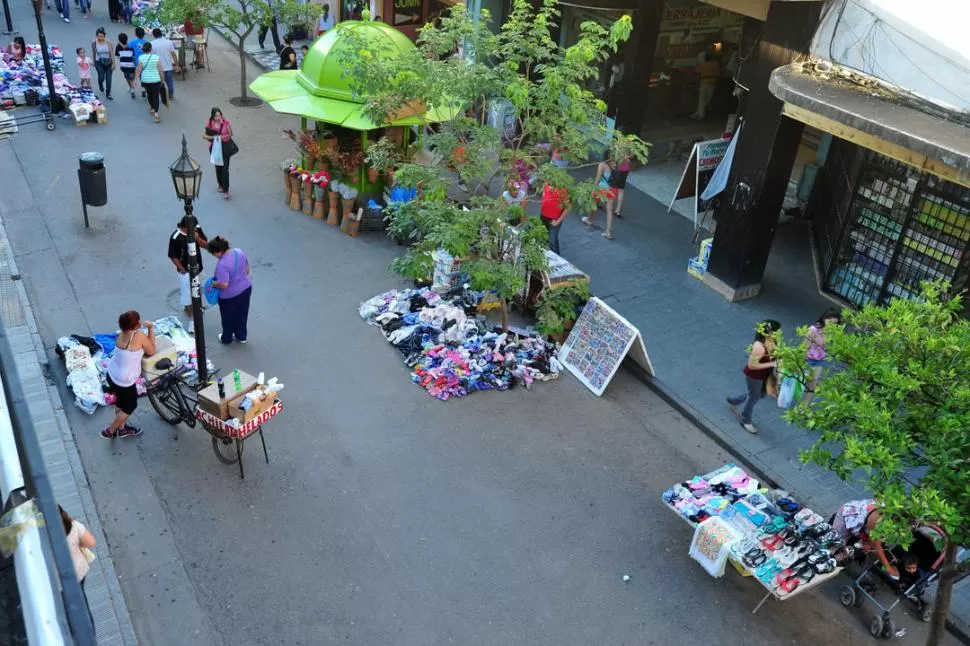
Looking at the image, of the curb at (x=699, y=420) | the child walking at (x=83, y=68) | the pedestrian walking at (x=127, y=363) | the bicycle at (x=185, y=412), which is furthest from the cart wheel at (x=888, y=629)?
the child walking at (x=83, y=68)

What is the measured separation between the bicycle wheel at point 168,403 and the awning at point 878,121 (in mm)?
8422

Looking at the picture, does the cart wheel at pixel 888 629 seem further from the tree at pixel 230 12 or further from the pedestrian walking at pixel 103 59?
the pedestrian walking at pixel 103 59

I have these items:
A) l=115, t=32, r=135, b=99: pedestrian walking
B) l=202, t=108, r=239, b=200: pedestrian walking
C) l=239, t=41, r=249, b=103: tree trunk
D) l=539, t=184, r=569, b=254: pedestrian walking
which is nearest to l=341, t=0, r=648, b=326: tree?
l=539, t=184, r=569, b=254: pedestrian walking

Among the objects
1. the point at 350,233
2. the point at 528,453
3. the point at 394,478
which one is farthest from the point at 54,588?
the point at 350,233

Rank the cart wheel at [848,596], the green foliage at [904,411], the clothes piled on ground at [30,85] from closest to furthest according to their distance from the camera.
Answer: the green foliage at [904,411] < the cart wheel at [848,596] < the clothes piled on ground at [30,85]

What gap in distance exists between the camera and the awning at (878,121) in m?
9.62

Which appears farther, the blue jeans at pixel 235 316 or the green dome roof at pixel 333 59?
the green dome roof at pixel 333 59

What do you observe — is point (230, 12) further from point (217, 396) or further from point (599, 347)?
point (217, 396)

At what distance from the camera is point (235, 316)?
453 inches

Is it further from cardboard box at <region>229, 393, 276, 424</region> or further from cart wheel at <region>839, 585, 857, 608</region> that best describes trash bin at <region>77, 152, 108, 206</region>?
cart wheel at <region>839, 585, 857, 608</region>

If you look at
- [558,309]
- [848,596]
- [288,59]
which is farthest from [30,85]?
[848,596]

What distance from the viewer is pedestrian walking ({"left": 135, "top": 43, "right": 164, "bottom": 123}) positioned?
18.7 m

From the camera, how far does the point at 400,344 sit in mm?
12039

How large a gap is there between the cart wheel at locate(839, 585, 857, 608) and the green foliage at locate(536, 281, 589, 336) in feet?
15.7
